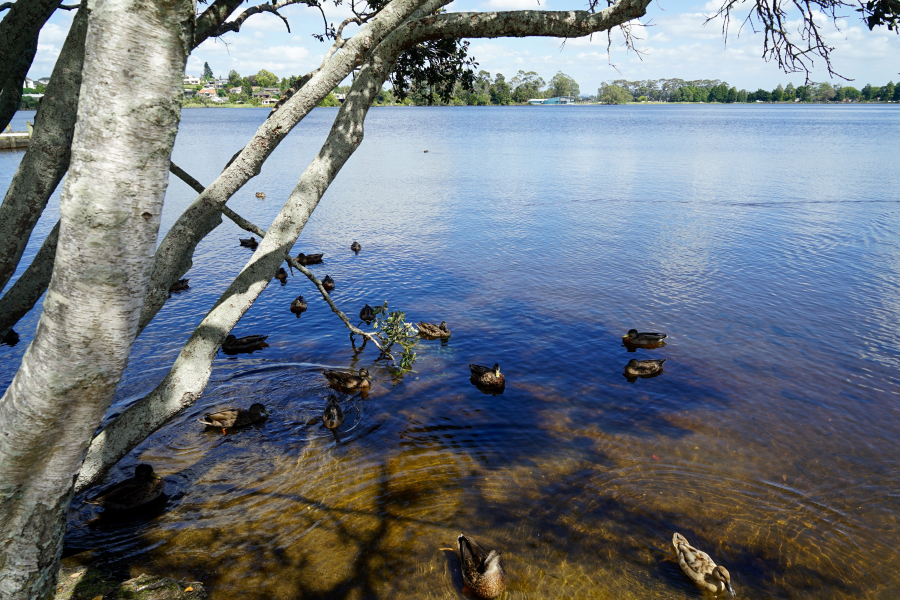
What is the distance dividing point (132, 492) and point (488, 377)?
724cm

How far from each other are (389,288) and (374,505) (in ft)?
38.0

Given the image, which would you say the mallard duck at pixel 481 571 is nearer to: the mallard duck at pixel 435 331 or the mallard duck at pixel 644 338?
the mallard duck at pixel 435 331

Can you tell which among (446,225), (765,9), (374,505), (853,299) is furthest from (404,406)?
(446,225)

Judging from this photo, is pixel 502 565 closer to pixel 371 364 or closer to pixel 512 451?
pixel 512 451

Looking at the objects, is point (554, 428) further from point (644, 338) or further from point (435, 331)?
point (435, 331)

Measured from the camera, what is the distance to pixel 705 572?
23.9ft

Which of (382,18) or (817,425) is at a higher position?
(382,18)

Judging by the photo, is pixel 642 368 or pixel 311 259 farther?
pixel 311 259

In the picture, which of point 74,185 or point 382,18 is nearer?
point 74,185

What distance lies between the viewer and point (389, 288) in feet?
64.8

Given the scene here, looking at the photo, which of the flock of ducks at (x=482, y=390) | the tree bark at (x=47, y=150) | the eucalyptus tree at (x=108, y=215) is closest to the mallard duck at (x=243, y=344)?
the flock of ducks at (x=482, y=390)

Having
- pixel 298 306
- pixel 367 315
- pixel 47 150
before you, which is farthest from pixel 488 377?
pixel 47 150

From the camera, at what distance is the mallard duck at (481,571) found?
7.03 meters

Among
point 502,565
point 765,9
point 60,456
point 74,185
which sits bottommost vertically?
point 502,565
